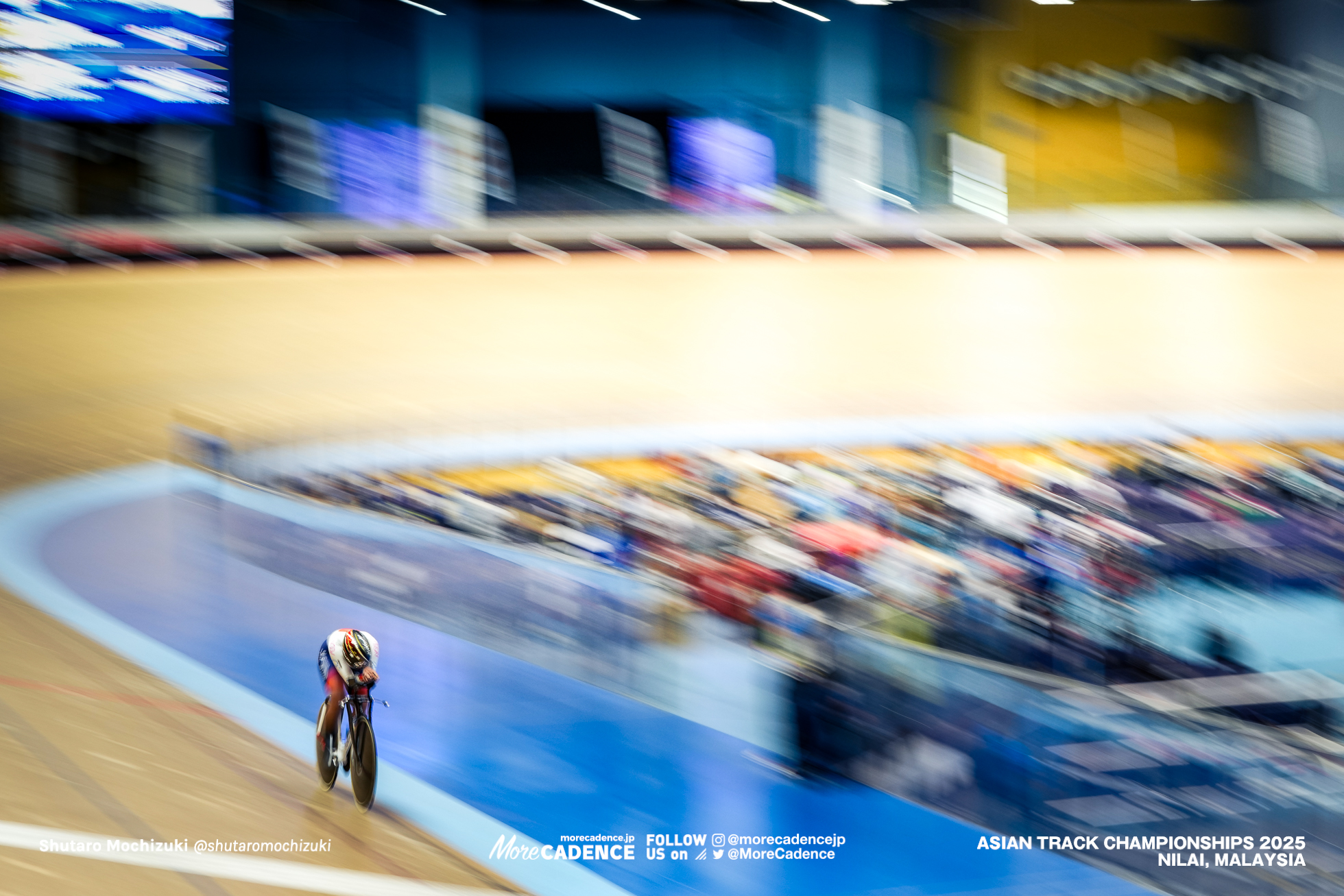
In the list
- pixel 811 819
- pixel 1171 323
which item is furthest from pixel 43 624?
pixel 1171 323

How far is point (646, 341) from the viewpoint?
33.2ft

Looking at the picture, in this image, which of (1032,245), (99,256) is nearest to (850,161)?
(1032,245)

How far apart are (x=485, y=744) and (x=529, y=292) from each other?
927 centimetres

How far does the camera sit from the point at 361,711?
2346 millimetres

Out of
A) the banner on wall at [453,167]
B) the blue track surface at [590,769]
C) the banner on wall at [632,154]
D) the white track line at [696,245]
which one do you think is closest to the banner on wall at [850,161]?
the white track line at [696,245]

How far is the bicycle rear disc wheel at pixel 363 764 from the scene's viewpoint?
7.85ft

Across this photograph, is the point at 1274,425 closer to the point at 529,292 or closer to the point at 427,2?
the point at 529,292

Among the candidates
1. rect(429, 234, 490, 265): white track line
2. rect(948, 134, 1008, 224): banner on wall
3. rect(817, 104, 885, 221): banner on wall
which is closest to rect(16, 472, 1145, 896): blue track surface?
rect(429, 234, 490, 265): white track line

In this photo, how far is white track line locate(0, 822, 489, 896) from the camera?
7.34 ft

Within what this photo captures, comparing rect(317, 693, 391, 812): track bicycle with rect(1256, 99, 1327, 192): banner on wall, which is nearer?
rect(317, 693, 391, 812): track bicycle

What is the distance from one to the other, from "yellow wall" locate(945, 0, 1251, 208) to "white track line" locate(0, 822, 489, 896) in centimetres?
1252

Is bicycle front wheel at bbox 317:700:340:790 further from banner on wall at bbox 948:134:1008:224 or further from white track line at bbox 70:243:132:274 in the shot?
banner on wall at bbox 948:134:1008:224

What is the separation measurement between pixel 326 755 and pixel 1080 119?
42.8ft

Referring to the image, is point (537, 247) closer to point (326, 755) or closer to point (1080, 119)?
point (1080, 119)
